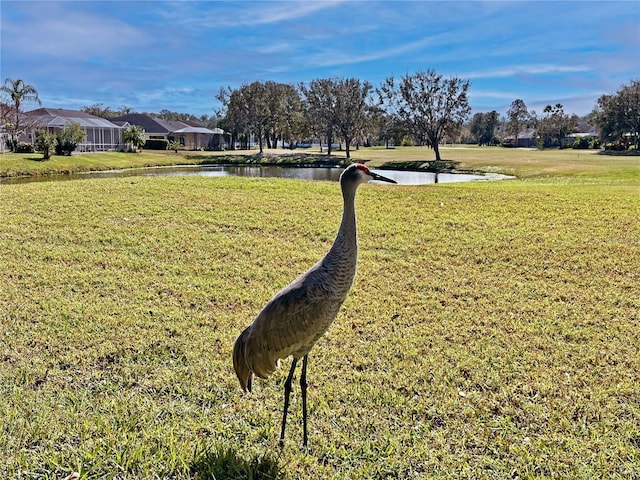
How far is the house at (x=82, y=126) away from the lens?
146 feet

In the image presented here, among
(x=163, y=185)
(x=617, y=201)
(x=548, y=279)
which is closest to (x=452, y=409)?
(x=548, y=279)

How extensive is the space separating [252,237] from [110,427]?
4.97m

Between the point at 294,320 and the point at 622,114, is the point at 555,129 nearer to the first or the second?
the point at 622,114

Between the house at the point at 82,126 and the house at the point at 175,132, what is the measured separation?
8.85 meters

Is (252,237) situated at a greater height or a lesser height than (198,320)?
greater

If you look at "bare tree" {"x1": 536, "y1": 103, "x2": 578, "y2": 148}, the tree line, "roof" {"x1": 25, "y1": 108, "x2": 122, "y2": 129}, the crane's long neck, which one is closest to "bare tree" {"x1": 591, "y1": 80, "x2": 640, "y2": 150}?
the tree line

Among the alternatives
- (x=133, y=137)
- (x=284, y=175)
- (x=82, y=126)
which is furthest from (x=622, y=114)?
(x=82, y=126)

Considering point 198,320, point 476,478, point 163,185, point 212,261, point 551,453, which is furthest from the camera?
point 163,185

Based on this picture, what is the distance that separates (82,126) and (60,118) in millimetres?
2893

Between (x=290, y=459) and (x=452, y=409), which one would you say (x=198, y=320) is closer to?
(x=290, y=459)

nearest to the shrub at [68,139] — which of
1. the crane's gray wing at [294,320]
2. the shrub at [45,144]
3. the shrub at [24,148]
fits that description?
the shrub at [24,148]

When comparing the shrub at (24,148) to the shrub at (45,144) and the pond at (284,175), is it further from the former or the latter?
the pond at (284,175)

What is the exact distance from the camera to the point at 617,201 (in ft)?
36.4

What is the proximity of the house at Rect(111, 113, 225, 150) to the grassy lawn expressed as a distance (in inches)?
2319
